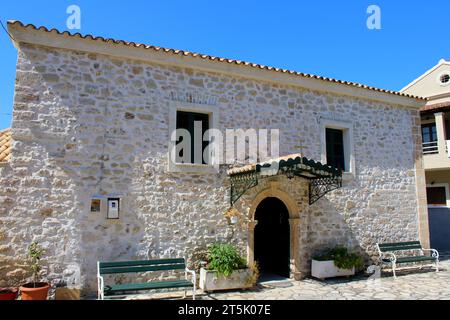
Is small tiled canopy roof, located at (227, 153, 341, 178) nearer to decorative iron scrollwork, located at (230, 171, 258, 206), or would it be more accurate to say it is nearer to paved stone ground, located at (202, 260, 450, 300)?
A: decorative iron scrollwork, located at (230, 171, 258, 206)

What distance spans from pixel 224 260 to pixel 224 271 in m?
0.20

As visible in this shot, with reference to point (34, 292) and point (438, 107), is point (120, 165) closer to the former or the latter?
point (34, 292)

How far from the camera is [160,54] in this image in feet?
23.4

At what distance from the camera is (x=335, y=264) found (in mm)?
7988

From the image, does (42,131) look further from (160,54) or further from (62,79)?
(160,54)

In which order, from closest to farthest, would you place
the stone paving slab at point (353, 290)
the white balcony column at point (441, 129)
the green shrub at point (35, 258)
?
1. the green shrub at point (35, 258)
2. the stone paving slab at point (353, 290)
3. the white balcony column at point (441, 129)

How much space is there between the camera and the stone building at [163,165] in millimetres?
6121

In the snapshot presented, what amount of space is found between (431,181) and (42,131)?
54.5ft

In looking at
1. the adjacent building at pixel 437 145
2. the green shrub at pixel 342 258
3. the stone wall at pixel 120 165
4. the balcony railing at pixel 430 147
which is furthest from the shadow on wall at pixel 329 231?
the balcony railing at pixel 430 147

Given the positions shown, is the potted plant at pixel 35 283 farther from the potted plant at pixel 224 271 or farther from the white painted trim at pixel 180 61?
the white painted trim at pixel 180 61

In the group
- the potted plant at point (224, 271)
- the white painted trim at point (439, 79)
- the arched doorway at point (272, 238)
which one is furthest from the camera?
the white painted trim at point (439, 79)

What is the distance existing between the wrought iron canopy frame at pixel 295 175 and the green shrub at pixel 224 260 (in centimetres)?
100
